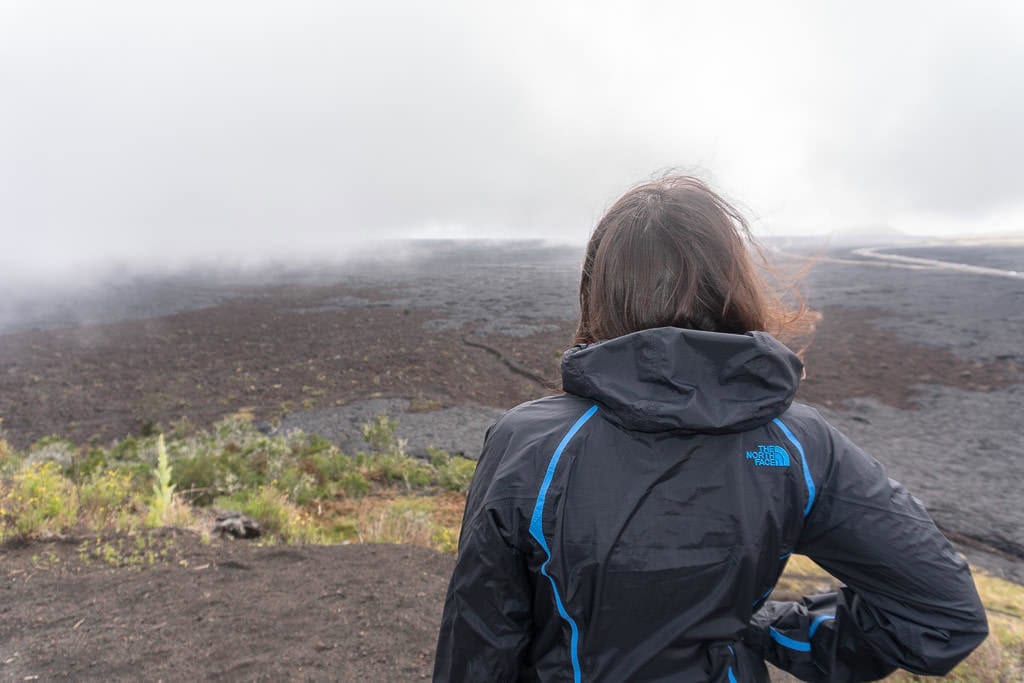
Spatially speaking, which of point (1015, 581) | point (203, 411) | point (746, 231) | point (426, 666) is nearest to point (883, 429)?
point (1015, 581)

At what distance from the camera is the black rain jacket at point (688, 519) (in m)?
1.15

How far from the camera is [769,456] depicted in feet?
3.92

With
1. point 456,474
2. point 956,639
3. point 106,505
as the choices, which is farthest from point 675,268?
point 456,474

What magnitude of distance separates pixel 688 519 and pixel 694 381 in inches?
→ 10.3

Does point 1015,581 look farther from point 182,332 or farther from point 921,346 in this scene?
point 182,332

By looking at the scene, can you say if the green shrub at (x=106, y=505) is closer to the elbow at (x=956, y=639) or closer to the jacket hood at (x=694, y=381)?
the jacket hood at (x=694, y=381)

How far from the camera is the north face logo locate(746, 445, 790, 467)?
1191 mm

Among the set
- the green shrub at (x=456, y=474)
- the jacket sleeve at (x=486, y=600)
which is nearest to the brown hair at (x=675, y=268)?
the jacket sleeve at (x=486, y=600)

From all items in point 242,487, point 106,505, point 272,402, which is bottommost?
point 272,402

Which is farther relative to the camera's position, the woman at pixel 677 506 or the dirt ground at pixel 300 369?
the dirt ground at pixel 300 369

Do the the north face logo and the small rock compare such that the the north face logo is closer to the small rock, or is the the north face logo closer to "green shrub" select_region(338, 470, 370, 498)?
the small rock

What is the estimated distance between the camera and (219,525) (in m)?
5.18

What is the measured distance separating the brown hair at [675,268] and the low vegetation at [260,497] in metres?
3.02

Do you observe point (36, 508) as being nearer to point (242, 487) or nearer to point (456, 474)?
point (242, 487)
